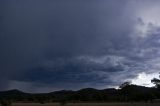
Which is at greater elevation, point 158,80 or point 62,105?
point 158,80

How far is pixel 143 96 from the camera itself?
19012 cm

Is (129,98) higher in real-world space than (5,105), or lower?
higher

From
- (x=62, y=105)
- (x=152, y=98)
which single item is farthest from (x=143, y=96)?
(x=62, y=105)

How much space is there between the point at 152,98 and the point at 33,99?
65.8 metres

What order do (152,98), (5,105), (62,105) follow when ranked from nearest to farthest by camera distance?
(5,105), (62,105), (152,98)

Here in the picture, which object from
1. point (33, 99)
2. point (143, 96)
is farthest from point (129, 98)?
point (33, 99)

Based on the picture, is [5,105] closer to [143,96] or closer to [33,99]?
[33,99]

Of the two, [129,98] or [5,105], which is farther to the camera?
[129,98]

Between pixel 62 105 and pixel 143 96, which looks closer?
pixel 62 105

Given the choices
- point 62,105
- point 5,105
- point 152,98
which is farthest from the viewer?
point 152,98

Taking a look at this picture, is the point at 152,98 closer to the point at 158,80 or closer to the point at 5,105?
the point at 158,80

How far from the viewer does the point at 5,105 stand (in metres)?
99.9

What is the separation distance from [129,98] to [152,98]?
580 inches

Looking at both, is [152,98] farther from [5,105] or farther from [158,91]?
[5,105]
